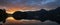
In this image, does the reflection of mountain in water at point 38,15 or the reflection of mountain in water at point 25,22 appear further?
the reflection of mountain in water at point 25,22

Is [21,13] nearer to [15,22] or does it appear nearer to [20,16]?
[20,16]

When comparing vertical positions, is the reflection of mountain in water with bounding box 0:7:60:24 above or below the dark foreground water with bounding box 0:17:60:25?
above

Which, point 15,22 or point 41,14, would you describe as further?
point 15,22

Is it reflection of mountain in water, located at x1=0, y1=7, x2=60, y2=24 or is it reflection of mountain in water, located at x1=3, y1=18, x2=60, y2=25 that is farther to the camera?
Result: reflection of mountain in water, located at x1=3, y1=18, x2=60, y2=25

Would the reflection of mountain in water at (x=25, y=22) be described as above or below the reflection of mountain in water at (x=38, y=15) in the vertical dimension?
below

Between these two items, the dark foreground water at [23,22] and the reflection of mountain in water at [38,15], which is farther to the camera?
the dark foreground water at [23,22]

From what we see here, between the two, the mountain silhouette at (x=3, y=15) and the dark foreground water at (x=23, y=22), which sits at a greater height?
the mountain silhouette at (x=3, y=15)

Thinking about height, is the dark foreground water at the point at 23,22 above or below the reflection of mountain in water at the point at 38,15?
below

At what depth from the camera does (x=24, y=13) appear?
1.06m

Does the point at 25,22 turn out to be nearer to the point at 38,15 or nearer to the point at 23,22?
the point at 23,22

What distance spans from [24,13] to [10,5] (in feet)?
0.54

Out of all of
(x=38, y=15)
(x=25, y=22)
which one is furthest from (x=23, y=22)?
(x=38, y=15)

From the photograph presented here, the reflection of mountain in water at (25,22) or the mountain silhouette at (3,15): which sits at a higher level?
the mountain silhouette at (3,15)

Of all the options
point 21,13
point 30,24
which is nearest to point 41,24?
point 30,24
